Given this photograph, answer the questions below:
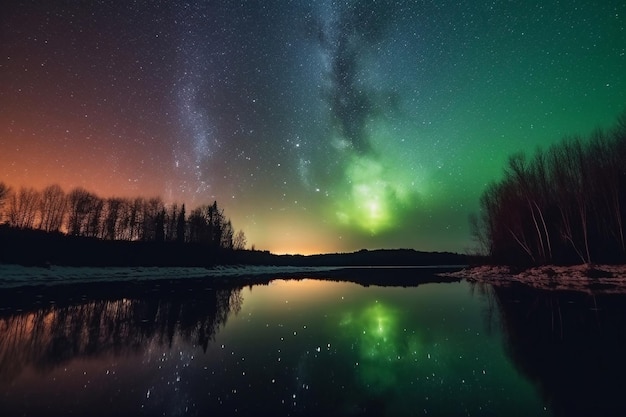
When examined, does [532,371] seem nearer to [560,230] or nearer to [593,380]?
[593,380]

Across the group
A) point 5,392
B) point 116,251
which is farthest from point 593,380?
point 116,251

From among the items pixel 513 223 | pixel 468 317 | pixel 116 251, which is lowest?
pixel 468 317

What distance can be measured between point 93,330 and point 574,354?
1281 centimetres

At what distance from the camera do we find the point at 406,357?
23.4ft

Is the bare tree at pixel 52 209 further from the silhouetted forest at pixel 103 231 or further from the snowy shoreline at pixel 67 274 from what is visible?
the snowy shoreline at pixel 67 274

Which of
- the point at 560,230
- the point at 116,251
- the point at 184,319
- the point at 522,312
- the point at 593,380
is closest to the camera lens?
the point at 593,380

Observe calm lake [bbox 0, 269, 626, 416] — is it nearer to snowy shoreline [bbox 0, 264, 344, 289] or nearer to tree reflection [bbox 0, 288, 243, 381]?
tree reflection [bbox 0, 288, 243, 381]

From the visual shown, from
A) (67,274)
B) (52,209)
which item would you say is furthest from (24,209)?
(67,274)

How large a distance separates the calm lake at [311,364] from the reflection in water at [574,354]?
3 centimetres

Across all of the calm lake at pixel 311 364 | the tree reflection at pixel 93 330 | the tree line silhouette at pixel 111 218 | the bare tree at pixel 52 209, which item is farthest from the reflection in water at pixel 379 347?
the bare tree at pixel 52 209

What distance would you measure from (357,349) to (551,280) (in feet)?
99.5

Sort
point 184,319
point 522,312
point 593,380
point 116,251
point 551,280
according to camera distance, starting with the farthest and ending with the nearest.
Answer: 1. point 116,251
2. point 551,280
3. point 522,312
4. point 184,319
5. point 593,380

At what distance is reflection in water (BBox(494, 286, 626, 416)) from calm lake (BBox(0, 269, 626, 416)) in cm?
3

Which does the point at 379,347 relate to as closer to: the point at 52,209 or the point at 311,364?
the point at 311,364
